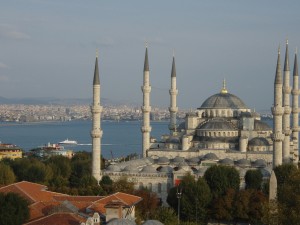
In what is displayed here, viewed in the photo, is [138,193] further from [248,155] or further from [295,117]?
[295,117]

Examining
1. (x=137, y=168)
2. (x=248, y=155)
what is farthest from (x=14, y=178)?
(x=248, y=155)

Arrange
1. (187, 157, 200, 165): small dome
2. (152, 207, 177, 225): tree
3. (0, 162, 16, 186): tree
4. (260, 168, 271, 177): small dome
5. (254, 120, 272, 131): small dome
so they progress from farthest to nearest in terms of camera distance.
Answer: (254, 120, 272, 131): small dome, (187, 157, 200, 165): small dome, (260, 168, 271, 177): small dome, (0, 162, 16, 186): tree, (152, 207, 177, 225): tree

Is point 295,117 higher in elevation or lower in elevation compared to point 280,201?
higher

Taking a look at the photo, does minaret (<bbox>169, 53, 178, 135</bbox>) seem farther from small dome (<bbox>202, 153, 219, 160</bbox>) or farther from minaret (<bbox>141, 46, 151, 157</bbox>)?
small dome (<bbox>202, 153, 219, 160</bbox>)

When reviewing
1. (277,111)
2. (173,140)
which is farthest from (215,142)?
(277,111)

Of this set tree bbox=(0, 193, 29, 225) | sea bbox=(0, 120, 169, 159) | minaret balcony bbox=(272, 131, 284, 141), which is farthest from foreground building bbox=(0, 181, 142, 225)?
sea bbox=(0, 120, 169, 159)

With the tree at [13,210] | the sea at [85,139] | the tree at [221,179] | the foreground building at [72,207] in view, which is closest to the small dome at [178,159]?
the tree at [221,179]
